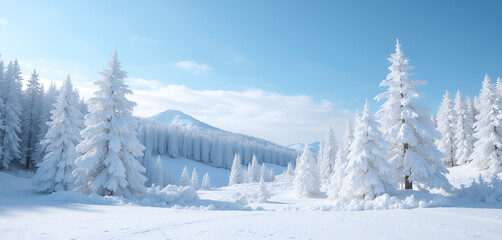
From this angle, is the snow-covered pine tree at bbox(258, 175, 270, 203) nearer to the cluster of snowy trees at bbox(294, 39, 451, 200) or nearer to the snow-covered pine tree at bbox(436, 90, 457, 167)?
the cluster of snowy trees at bbox(294, 39, 451, 200)

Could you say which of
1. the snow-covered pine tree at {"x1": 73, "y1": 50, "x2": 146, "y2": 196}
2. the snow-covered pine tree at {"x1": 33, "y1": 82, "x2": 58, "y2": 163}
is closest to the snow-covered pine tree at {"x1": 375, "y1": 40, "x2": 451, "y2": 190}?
the snow-covered pine tree at {"x1": 73, "y1": 50, "x2": 146, "y2": 196}

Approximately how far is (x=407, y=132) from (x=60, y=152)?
29739mm

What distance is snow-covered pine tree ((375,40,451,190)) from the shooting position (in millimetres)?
17031

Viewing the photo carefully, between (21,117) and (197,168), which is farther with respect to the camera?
(197,168)

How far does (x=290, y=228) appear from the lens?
7863 mm

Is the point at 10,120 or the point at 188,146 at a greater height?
the point at 10,120

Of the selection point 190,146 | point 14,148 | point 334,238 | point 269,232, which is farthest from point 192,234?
point 190,146

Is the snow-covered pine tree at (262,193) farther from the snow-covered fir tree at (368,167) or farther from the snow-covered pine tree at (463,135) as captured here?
the snow-covered pine tree at (463,135)

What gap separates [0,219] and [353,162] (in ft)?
61.7

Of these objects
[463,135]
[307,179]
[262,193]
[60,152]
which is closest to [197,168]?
[307,179]

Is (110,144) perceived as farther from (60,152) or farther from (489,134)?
(489,134)

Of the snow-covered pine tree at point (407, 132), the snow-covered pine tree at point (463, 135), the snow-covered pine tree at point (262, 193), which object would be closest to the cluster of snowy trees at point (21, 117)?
the snow-covered pine tree at point (262, 193)

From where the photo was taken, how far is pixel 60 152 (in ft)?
80.0

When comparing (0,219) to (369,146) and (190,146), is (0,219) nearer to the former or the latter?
(369,146)
